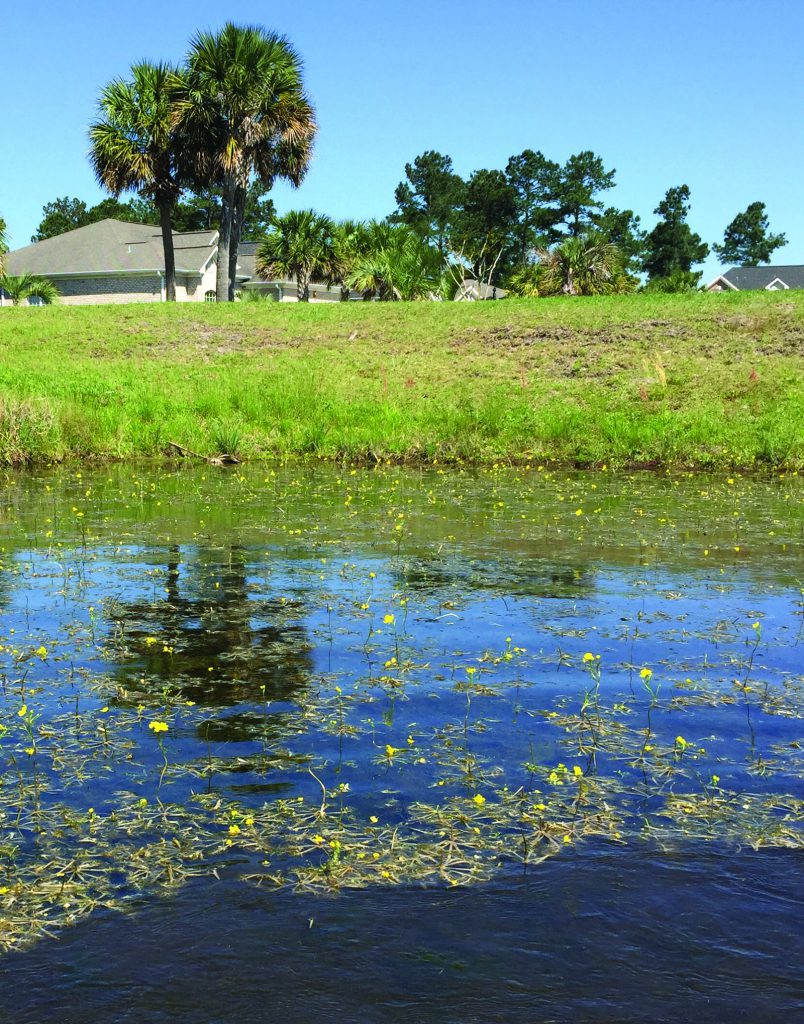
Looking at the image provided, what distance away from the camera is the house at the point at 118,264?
5600 cm

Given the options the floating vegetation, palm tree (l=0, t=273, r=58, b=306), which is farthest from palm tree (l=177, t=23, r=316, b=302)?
the floating vegetation

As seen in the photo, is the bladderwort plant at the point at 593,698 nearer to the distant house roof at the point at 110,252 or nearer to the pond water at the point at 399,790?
the pond water at the point at 399,790

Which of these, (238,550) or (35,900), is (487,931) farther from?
(238,550)

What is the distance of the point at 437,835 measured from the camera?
17.2 feet

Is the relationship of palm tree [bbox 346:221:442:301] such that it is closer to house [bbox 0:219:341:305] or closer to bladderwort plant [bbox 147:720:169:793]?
house [bbox 0:219:341:305]

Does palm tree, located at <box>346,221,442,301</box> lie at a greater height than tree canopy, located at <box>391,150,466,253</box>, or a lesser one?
lesser

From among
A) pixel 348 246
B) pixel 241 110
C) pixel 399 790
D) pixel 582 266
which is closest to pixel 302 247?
pixel 348 246

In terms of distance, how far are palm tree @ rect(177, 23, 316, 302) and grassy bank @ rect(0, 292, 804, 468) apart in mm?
9976

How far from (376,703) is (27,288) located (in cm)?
5244

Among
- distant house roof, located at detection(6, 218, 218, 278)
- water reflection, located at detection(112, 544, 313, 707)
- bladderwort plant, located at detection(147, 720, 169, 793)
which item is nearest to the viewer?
bladderwort plant, located at detection(147, 720, 169, 793)

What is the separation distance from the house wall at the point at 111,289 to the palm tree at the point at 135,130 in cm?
1082

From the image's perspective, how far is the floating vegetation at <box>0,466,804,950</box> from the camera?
512 cm

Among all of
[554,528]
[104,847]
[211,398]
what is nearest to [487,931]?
[104,847]

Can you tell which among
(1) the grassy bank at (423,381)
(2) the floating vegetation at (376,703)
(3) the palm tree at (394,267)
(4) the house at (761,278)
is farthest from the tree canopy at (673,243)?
(2) the floating vegetation at (376,703)
